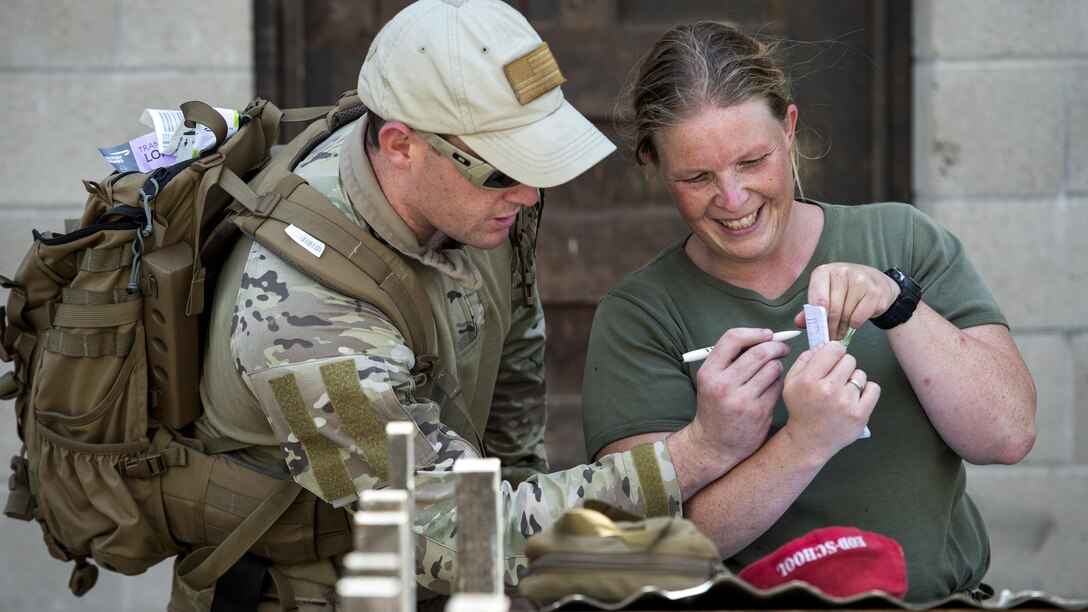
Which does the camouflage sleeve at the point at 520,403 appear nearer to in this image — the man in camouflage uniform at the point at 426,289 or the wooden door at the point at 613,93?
the man in camouflage uniform at the point at 426,289

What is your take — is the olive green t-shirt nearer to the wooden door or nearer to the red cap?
the red cap

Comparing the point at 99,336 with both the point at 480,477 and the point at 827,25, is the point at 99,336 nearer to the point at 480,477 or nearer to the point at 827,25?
the point at 480,477

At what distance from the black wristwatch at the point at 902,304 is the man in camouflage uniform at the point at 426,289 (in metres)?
0.27

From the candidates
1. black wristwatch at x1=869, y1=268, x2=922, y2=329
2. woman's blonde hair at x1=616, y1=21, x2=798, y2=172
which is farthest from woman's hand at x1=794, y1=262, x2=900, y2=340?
woman's blonde hair at x1=616, y1=21, x2=798, y2=172

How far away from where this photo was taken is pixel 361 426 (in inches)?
73.9

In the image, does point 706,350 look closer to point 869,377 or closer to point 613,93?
point 869,377

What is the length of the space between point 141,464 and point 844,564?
46.9 inches

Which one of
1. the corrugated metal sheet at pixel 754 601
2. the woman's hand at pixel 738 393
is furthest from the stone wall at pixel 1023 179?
the corrugated metal sheet at pixel 754 601

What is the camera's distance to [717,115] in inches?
82.4

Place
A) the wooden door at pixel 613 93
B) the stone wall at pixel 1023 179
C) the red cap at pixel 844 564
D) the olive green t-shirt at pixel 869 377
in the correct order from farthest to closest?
the wooden door at pixel 613 93, the stone wall at pixel 1023 179, the olive green t-shirt at pixel 869 377, the red cap at pixel 844 564

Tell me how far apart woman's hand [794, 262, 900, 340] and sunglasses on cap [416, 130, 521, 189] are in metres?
0.52

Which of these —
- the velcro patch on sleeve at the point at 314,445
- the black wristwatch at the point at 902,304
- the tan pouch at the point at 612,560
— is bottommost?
the tan pouch at the point at 612,560

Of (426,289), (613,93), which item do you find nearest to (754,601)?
(426,289)

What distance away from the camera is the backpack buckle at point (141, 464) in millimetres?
2150
